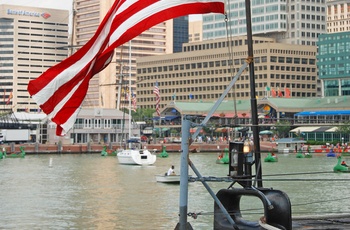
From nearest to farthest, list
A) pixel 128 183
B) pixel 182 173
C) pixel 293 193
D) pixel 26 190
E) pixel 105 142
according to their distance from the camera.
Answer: pixel 182 173, pixel 293 193, pixel 26 190, pixel 128 183, pixel 105 142

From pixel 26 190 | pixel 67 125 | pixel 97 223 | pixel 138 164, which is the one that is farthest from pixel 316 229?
pixel 138 164

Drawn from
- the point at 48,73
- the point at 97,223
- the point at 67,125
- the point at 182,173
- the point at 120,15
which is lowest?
the point at 97,223

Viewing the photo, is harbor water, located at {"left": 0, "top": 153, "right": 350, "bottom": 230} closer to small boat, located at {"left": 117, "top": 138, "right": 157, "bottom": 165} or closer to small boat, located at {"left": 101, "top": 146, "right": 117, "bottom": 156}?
small boat, located at {"left": 117, "top": 138, "right": 157, "bottom": 165}

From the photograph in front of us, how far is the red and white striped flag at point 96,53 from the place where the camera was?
17.2m

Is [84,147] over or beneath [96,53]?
beneath

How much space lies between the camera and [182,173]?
55.4ft

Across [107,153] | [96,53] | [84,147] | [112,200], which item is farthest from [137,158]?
[96,53]

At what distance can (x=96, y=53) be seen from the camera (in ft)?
57.9

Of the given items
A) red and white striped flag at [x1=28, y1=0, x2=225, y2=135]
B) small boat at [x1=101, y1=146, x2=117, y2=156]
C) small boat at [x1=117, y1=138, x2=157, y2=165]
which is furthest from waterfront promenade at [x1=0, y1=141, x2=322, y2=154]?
red and white striped flag at [x1=28, y1=0, x2=225, y2=135]

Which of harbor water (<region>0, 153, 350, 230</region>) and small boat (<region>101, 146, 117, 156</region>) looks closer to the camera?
harbor water (<region>0, 153, 350, 230</region>)

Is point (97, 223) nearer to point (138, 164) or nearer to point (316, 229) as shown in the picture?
point (316, 229)

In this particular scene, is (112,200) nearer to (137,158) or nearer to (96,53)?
(96,53)

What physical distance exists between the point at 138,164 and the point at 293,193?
47962 mm

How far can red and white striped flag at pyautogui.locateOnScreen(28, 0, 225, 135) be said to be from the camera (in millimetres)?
17188
